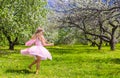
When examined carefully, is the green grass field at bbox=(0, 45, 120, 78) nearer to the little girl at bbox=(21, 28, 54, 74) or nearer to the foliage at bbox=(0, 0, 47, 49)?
the little girl at bbox=(21, 28, 54, 74)

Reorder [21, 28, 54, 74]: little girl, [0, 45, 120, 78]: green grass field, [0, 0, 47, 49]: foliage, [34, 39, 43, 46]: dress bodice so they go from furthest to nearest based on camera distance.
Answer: [0, 0, 47, 49]: foliage
[34, 39, 43, 46]: dress bodice
[21, 28, 54, 74]: little girl
[0, 45, 120, 78]: green grass field

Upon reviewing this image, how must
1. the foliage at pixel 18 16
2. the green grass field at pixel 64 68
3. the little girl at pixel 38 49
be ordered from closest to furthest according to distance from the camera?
the green grass field at pixel 64 68
the little girl at pixel 38 49
the foliage at pixel 18 16

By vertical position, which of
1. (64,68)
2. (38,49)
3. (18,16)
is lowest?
(64,68)

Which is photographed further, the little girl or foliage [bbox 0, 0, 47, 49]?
foliage [bbox 0, 0, 47, 49]

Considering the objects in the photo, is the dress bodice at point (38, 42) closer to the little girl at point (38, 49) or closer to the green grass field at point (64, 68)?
the little girl at point (38, 49)

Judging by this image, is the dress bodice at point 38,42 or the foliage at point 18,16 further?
the foliage at point 18,16

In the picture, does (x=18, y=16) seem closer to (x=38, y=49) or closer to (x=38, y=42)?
(x=38, y=42)

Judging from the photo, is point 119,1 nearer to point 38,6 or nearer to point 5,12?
point 5,12

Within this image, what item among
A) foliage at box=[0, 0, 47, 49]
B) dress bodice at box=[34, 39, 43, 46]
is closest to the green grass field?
dress bodice at box=[34, 39, 43, 46]

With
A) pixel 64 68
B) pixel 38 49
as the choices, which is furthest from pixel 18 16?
pixel 38 49

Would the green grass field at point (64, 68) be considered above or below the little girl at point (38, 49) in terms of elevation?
below

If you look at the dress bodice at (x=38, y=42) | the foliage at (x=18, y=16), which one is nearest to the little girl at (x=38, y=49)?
the dress bodice at (x=38, y=42)

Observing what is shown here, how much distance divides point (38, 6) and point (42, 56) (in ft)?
95.7

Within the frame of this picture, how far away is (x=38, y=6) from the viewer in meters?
45.9
